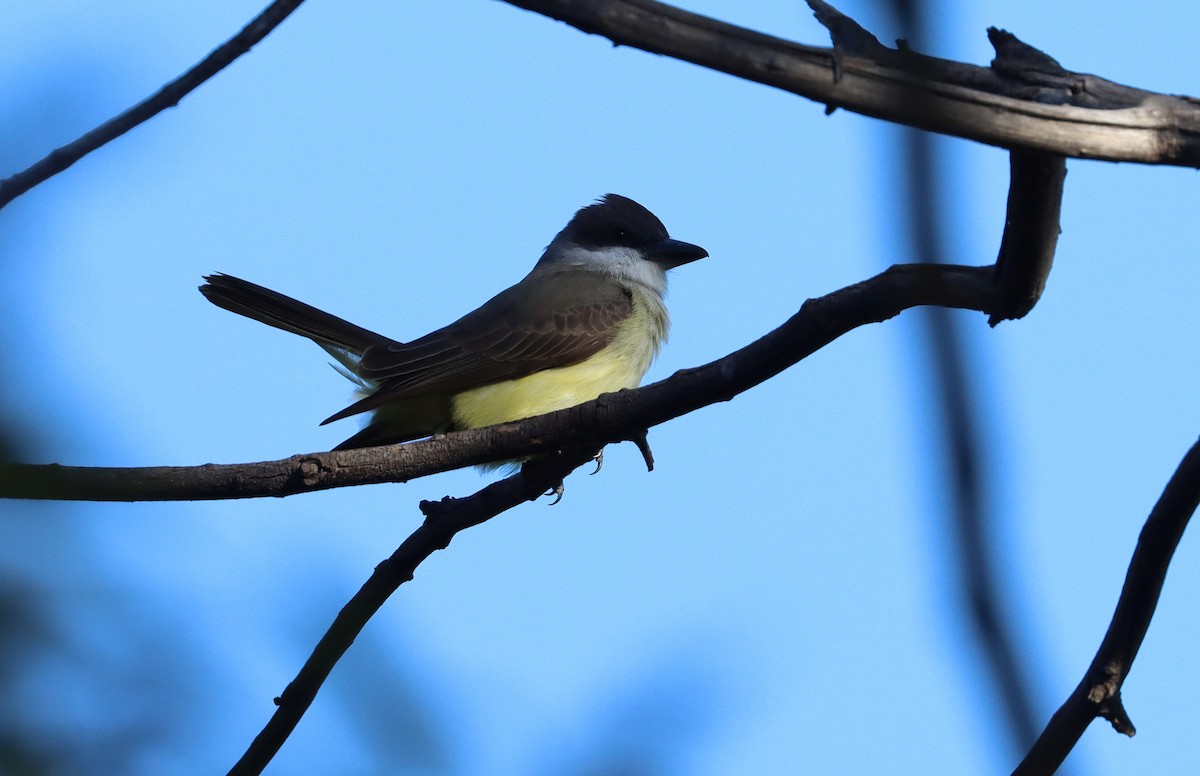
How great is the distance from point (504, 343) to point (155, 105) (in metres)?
3.42

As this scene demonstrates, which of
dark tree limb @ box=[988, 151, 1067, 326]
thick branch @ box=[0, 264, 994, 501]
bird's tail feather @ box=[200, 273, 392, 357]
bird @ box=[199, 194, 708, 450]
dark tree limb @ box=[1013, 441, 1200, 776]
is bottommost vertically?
dark tree limb @ box=[1013, 441, 1200, 776]

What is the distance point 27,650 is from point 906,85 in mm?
1505

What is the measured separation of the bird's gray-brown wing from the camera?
577cm

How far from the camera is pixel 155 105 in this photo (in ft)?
9.15

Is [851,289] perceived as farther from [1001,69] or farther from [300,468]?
[300,468]

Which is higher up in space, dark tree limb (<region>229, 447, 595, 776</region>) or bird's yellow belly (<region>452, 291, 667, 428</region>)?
bird's yellow belly (<region>452, 291, 667, 428</region>)

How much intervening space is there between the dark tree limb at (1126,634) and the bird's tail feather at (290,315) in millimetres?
4077

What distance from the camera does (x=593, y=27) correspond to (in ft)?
6.61

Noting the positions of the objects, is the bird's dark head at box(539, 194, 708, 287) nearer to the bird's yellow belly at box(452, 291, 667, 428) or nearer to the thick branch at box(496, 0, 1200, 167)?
the bird's yellow belly at box(452, 291, 667, 428)

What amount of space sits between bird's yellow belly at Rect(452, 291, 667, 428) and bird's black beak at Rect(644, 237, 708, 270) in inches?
30.5

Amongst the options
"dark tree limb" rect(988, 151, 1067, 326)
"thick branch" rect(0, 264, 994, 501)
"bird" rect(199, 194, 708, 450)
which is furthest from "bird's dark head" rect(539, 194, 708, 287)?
"dark tree limb" rect(988, 151, 1067, 326)

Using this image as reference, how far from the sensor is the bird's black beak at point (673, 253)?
24.2 ft

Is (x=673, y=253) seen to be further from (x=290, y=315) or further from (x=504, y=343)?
(x=290, y=315)

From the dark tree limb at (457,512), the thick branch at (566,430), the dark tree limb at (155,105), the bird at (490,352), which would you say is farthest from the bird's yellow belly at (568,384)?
the dark tree limb at (155,105)
